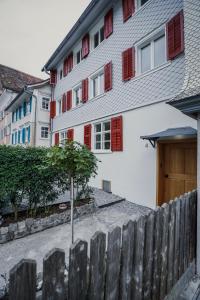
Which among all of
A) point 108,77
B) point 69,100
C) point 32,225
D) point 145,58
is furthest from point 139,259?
point 69,100

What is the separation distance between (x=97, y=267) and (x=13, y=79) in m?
32.1

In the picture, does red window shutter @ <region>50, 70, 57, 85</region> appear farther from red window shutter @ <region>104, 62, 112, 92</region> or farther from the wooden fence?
the wooden fence

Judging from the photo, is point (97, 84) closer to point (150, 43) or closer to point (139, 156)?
point (150, 43)

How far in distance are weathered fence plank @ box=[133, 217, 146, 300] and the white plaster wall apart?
433 centimetres

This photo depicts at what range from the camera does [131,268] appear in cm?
184

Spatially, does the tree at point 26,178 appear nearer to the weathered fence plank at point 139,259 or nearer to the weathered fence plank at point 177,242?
the weathered fence plank at point 177,242

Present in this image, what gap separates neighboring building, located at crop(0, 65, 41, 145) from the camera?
25369 mm

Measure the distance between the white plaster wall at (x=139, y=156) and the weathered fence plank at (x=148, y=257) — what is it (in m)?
4.15

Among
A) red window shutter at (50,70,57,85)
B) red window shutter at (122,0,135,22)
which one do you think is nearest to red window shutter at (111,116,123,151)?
red window shutter at (122,0,135,22)

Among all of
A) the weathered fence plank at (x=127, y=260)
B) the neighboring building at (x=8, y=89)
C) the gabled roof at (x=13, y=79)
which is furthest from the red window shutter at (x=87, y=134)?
the gabled roof at (x=13, y=79)

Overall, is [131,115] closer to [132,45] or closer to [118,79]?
[118,79]

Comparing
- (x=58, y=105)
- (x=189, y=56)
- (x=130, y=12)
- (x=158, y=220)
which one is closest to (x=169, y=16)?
(x=130, y=12)

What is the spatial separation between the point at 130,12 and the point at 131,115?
4.25 m

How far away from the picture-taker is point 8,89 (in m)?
25.2
